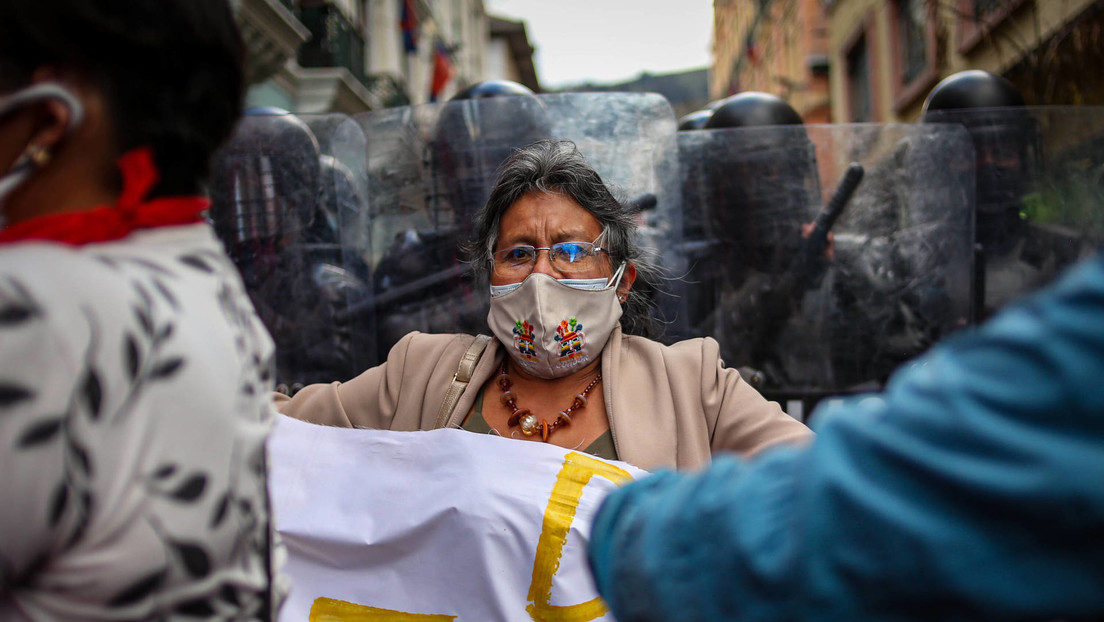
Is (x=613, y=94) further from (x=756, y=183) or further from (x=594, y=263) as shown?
(x=594, y=263)

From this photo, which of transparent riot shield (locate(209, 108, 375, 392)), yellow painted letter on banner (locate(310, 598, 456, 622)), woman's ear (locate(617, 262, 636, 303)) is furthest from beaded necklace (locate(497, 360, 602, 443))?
transparent riot shield (locate(209, 108, 375, 392))

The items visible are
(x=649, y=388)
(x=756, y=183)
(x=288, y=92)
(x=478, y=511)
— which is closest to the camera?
(x=478, y=511)

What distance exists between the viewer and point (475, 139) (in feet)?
12.7

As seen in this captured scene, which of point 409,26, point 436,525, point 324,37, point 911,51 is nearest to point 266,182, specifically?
point 436,525

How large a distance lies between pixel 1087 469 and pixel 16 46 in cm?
95

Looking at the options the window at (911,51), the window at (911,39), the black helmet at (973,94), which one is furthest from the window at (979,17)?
the black helmet at (973,94)

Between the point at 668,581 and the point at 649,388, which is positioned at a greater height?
the point at 668,581

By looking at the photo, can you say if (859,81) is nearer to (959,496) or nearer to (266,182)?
(266,182)

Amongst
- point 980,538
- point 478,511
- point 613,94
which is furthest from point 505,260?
point 980,538

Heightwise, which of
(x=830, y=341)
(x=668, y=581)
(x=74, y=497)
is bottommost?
(x=830, y=341)

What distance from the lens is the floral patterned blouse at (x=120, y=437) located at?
74 centimetres

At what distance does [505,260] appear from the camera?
264cm

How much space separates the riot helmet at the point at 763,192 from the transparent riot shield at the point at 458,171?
0.30 meters

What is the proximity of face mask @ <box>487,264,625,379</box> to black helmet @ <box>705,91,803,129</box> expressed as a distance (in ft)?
7.90
